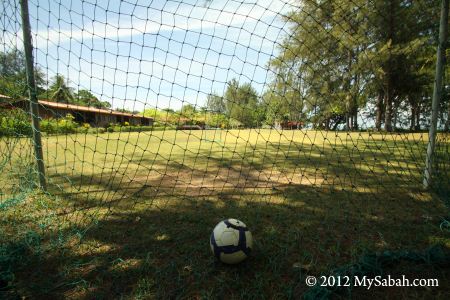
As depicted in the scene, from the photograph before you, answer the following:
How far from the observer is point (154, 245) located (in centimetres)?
243

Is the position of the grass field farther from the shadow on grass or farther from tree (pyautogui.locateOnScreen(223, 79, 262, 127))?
tree (pyautogui.locateOnScreen(223, 79, 262, 127))

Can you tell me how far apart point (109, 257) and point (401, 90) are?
2651cm

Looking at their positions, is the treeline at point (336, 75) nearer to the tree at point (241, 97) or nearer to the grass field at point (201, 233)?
the tree at point (241, 97)

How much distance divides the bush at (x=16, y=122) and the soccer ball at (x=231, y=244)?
3.07m

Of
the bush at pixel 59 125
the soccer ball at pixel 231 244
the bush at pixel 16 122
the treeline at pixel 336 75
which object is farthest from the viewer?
the bush at pixel 59 125

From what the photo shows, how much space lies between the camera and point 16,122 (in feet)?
13.7

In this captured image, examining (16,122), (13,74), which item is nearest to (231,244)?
(13,74)

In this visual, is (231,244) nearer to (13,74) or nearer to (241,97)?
(241,97)

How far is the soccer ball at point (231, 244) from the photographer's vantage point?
2.09 meters

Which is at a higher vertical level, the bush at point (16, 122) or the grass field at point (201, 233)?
the bush at point (16, 122)

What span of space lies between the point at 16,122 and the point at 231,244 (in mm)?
4003

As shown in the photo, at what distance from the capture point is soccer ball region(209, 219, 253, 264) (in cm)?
209

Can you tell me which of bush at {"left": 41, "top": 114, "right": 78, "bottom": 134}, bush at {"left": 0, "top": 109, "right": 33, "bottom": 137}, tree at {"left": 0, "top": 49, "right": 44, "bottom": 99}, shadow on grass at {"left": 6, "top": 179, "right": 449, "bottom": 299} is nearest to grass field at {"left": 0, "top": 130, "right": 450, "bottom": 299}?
shadow on grass at {"left": 6, "top": 179, "right": 449, "bottom": 299}

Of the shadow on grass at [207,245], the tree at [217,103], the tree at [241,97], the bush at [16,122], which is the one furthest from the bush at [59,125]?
the tree at [241,97]
